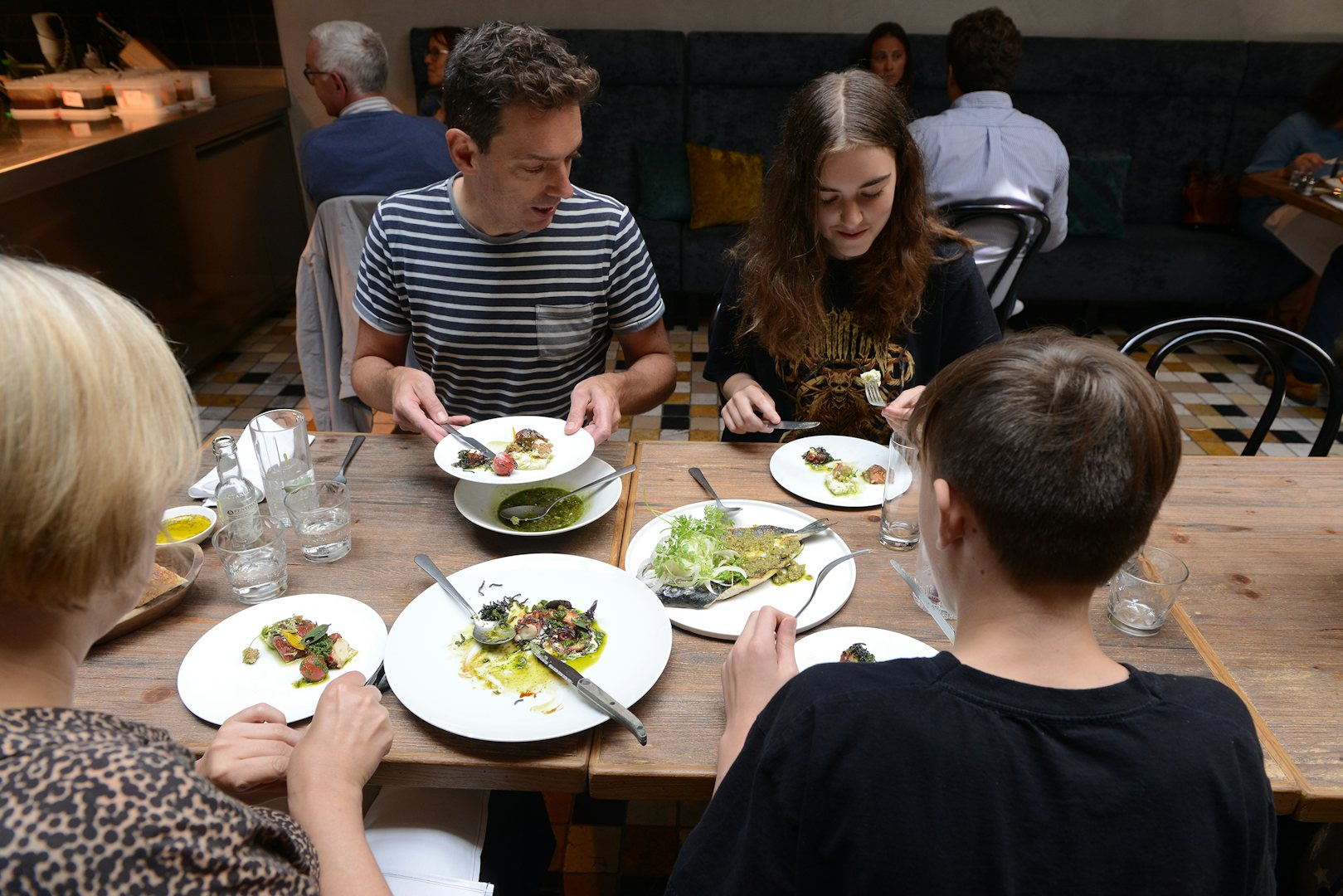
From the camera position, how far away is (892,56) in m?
4.54

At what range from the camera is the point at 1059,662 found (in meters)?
0.81

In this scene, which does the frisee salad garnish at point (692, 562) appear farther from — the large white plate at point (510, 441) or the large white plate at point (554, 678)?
the large white plate at point (510, 441)

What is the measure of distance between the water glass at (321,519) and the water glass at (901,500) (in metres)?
0.90

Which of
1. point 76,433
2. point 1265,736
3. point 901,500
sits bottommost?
point 1265,736

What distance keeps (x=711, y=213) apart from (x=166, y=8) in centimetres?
363

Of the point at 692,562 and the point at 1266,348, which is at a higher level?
the point at 1266,348

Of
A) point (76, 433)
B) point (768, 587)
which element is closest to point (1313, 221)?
point (768, 587)

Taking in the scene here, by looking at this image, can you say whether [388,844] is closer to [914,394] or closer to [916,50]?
[914,394]

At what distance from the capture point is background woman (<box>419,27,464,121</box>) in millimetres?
4738

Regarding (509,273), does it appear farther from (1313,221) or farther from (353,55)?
(1313,221)

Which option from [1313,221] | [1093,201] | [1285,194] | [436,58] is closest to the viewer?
[1285,194]

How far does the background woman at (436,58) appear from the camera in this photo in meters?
4.74

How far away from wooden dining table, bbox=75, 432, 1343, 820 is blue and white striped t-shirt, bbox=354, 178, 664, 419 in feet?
1.25

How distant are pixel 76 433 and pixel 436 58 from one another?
477 cm
